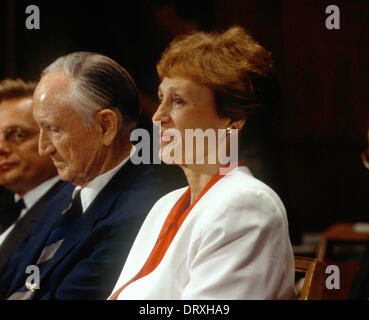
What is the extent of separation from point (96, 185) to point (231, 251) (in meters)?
0.79

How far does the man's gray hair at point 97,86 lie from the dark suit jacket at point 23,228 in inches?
25.5

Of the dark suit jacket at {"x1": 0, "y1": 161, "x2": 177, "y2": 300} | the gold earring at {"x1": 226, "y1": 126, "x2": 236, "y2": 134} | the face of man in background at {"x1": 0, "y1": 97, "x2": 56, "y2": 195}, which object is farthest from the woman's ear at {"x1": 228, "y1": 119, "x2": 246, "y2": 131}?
the face of man in background at {"x1": 0, "y1": 97, "x2": 56, "y2": 195}

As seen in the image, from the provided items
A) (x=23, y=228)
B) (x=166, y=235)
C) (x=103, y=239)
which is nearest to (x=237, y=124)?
(x=166, y=235)

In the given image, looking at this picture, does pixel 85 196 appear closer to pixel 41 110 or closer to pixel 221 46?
pixel 41 110

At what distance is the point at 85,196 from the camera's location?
6.84ft

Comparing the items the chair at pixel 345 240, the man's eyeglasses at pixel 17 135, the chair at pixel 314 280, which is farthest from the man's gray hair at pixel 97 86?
the chair at pixel 345 240

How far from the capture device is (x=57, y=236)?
211cm

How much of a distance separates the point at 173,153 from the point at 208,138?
0.12 m

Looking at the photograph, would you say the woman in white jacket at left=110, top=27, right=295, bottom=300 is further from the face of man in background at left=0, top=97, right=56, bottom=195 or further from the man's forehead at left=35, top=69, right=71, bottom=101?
the face of man in background at left=0, top=97, right=56, bottom=195

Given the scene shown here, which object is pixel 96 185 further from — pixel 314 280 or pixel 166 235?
pixel 314 280

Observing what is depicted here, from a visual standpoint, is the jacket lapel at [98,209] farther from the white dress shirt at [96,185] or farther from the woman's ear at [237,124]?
the woman's ear at [237,124]

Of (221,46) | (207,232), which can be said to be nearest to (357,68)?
(221,46)

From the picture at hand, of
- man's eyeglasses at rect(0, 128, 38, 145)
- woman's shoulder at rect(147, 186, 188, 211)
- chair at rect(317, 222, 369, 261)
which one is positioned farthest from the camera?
chair at rect(317, 222, 369, 261)

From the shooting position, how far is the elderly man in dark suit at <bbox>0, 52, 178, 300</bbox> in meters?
1.89
